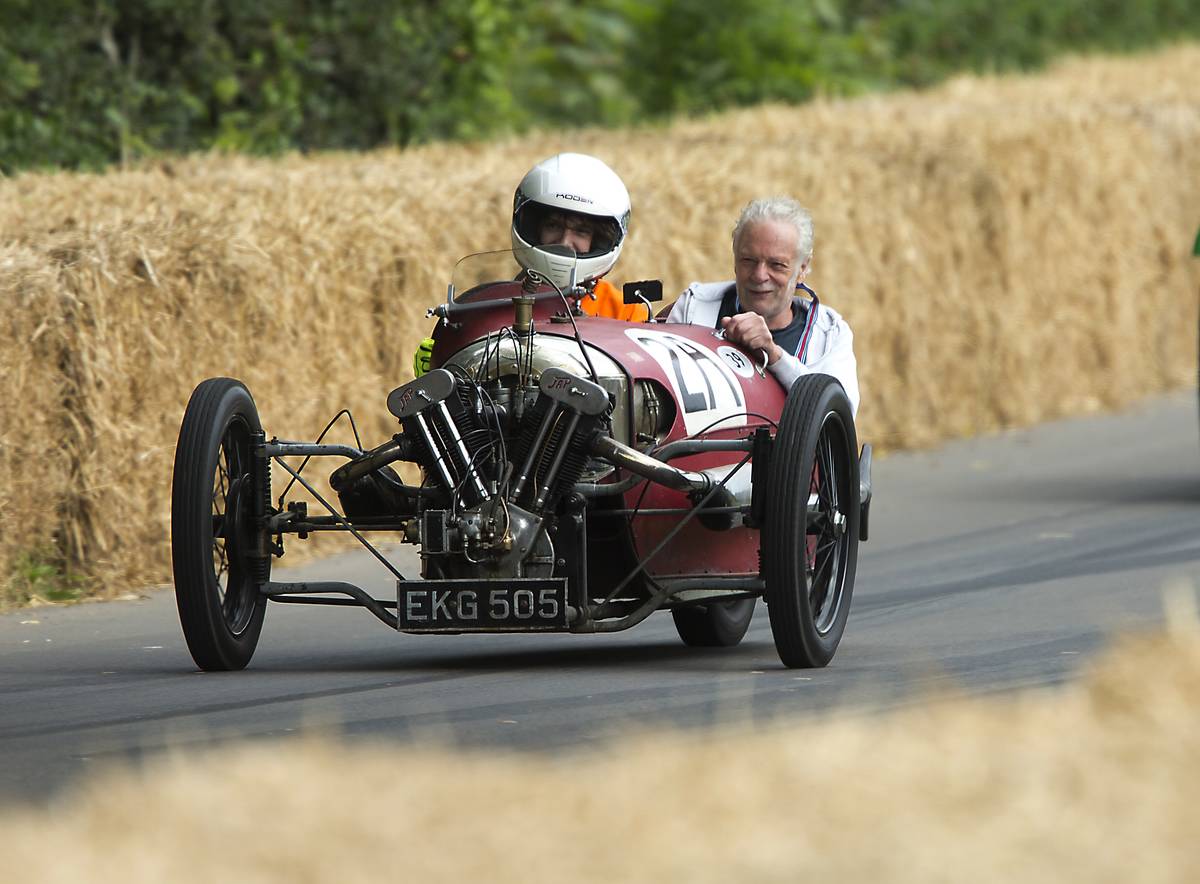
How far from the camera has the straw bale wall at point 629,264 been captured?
1100 cm

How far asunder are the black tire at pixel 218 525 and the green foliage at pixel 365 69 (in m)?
9.65

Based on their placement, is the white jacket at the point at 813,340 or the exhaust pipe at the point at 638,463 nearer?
the exhaust pipe at the point at 638,463

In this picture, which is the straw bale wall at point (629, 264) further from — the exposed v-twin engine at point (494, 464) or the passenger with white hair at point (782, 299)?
the exposed v-twin engine at point (494, 464)

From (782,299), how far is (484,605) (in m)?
2.11

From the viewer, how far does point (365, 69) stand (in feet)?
70.0

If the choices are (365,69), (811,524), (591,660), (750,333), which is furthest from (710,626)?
(365,69)

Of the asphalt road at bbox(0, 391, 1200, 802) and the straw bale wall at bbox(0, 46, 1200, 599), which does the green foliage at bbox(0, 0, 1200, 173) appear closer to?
the straw bale wall at bbox(0, 46, 1200, 599)

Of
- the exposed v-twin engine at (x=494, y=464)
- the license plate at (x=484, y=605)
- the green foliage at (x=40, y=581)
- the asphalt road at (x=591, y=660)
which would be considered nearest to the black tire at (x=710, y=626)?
the asphalt road at (x=591, y=660)

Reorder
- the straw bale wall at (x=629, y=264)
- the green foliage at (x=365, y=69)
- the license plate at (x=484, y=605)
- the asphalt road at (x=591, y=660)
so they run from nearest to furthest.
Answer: the asphalt road at (x=591, y=660), the license plate at (x=484, y=605), the straw bale wall at (x=629, y=264), the green foliage at (x=365, y=69)

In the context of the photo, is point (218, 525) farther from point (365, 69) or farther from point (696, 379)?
point (365, 69)

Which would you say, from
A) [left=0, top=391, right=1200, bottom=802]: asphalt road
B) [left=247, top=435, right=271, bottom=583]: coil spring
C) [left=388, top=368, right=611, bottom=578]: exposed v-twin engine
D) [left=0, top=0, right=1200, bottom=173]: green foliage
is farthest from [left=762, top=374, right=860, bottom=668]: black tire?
[left=0, top=0, right=1200, bottom=173]: green foliage

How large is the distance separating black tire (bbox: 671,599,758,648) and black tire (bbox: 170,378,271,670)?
161 centimetres

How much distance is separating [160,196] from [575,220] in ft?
12.8

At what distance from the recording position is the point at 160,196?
1229cm
